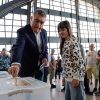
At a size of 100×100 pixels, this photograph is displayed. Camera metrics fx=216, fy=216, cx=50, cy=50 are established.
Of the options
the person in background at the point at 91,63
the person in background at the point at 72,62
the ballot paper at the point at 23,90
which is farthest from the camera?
the person in background at the point at 91,63

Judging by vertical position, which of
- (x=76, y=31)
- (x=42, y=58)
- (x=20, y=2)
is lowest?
(x=42, y=58)

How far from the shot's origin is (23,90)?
3.40 feet

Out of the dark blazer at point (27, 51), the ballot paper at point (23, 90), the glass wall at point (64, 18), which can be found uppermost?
the glass wall at point (64, 18)

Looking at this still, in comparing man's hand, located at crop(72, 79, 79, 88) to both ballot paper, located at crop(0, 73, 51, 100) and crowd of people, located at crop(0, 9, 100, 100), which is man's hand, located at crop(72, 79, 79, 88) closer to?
crowd of people, located at crop(0, 9, 100, 100)

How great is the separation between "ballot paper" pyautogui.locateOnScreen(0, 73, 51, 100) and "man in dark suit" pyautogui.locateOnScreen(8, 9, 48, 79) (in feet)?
1.97

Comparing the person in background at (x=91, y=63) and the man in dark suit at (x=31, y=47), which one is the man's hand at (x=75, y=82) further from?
the person in background at (x=91, y=63)

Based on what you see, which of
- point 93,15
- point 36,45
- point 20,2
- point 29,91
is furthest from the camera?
point 93,15

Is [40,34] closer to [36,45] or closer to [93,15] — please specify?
[36,45]

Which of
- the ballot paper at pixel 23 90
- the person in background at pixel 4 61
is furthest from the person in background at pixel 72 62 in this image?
the person in background at pixel 4 61

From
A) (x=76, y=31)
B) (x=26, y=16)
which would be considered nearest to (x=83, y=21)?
(x=76, y=31)

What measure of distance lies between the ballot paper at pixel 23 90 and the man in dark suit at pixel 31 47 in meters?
0.60

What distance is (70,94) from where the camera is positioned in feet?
7.97

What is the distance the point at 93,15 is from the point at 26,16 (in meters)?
7.44

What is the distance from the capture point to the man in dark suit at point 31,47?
181 cm
